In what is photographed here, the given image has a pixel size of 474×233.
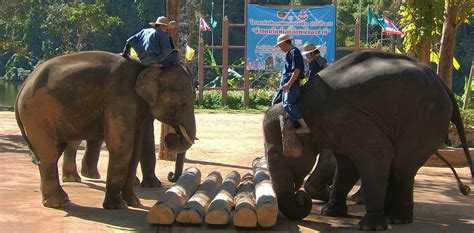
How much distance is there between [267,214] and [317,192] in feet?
8.02

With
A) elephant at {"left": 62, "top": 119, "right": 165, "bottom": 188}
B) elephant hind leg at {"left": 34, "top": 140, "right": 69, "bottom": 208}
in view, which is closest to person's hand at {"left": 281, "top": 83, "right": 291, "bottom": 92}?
elephant at {"left": 62, "top": 119, "right": 165, "bottom": 188}

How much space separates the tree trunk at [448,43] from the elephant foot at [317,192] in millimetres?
5985

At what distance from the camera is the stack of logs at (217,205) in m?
8.10

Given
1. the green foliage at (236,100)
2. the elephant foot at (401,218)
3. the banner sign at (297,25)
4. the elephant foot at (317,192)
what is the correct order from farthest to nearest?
1. the green foliage at (236,100)
2. the banner sign at (297,25)
3. the elephant foot at (317,192)
4. the elephant foot at (401,218)

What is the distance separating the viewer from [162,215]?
26.7 ft

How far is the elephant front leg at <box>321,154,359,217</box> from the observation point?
9.29 metres

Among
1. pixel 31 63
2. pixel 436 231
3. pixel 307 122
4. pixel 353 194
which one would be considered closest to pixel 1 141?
pixel 353 194

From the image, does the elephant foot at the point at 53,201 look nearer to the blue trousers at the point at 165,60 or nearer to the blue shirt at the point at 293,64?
the blue trousers at the point at 165,60

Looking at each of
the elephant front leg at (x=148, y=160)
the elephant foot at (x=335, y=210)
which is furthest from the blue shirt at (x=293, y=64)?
the elephant front leg at (x=148, y=160)

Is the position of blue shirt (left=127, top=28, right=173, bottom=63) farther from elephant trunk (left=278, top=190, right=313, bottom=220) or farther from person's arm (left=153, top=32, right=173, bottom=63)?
elephant trunk (left=278, top=190, right=313, bottom=220)

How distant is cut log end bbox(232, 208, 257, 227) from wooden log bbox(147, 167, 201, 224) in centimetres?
70

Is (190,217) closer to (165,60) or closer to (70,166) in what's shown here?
(165,60)

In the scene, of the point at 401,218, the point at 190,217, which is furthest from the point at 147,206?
the point at 401,218

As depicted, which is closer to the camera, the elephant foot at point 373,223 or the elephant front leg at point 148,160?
the elephant foot at point 373,223
